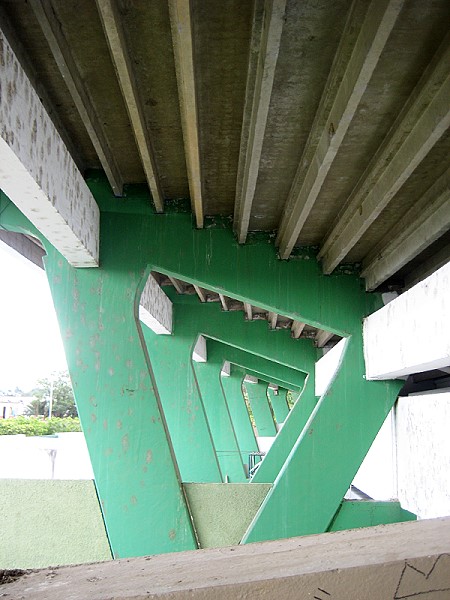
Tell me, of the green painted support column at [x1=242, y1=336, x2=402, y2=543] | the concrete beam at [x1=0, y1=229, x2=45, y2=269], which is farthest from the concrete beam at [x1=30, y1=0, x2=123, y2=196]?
the green painted support column at [x1=242, y1=336, x2=402, y2=543]

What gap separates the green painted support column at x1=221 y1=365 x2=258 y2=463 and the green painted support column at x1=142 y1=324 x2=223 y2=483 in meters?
10.4

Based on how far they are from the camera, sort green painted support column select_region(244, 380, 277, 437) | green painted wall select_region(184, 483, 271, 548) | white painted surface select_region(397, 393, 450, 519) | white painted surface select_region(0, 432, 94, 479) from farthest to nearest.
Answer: green painted support column select_region(244, 380, 277, 437) → white painted surface select_region(0, 432, 94, 479) → green painted wall select_region(184, 483, 271, 548) → white painted surface select_region(397, 393, 450, 519)

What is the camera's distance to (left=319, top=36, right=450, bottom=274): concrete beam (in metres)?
3.70

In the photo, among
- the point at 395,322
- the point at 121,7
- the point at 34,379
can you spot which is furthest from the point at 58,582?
the point at 34,379

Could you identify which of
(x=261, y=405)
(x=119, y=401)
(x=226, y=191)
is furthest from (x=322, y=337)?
Answer: (x=261, y=405)

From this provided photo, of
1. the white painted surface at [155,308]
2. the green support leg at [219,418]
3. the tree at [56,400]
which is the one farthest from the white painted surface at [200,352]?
the tree at [56,400]

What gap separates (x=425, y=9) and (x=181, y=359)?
31.8 ft

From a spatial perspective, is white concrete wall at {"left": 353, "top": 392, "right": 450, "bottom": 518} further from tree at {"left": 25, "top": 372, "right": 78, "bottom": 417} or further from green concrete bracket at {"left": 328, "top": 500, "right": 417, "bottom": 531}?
tree at {"left": 25, "top": 372, "right": 78, "bottom": 417}

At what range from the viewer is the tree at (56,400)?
285ft

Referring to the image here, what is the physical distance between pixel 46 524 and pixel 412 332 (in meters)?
5.05

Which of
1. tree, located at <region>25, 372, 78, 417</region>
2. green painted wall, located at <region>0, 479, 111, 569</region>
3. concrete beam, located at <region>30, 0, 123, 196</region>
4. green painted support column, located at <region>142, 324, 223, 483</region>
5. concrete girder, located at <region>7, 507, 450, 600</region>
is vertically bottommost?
green painted wall, located at <region>0, 479, 111, 569</region>

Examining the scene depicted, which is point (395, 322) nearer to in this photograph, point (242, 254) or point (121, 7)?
point (242, 254)

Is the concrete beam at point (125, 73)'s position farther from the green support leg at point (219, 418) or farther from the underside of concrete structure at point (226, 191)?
the green support leg at point (219, 418)

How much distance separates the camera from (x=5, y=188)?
176 inches
